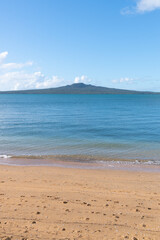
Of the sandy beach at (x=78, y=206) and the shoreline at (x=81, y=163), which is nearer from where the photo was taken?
the sandy beach at (x=78, y=206)

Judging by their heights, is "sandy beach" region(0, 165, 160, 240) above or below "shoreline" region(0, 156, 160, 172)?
above

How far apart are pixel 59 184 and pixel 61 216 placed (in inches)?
150

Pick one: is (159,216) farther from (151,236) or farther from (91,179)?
(91,179)

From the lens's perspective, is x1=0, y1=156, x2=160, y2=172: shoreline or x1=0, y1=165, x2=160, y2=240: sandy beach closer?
x1=0, y1=165, x2=160, y2=240: sandy beach

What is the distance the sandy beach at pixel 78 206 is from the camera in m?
6.47

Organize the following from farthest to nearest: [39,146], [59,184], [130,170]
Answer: [39,146], [130,170], [59,184]

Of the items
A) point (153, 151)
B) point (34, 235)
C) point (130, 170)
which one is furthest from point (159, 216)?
point (153, 151)

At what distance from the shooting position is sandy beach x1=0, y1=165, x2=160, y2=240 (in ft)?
21.2

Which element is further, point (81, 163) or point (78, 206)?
point (81, 163)

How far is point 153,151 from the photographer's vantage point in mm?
20016

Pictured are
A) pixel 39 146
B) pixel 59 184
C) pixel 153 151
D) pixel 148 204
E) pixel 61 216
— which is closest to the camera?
pixel 61 216

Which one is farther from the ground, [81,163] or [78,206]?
[78,206]

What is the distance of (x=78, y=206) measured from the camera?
823cm

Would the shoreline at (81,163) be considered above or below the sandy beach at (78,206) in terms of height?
below
